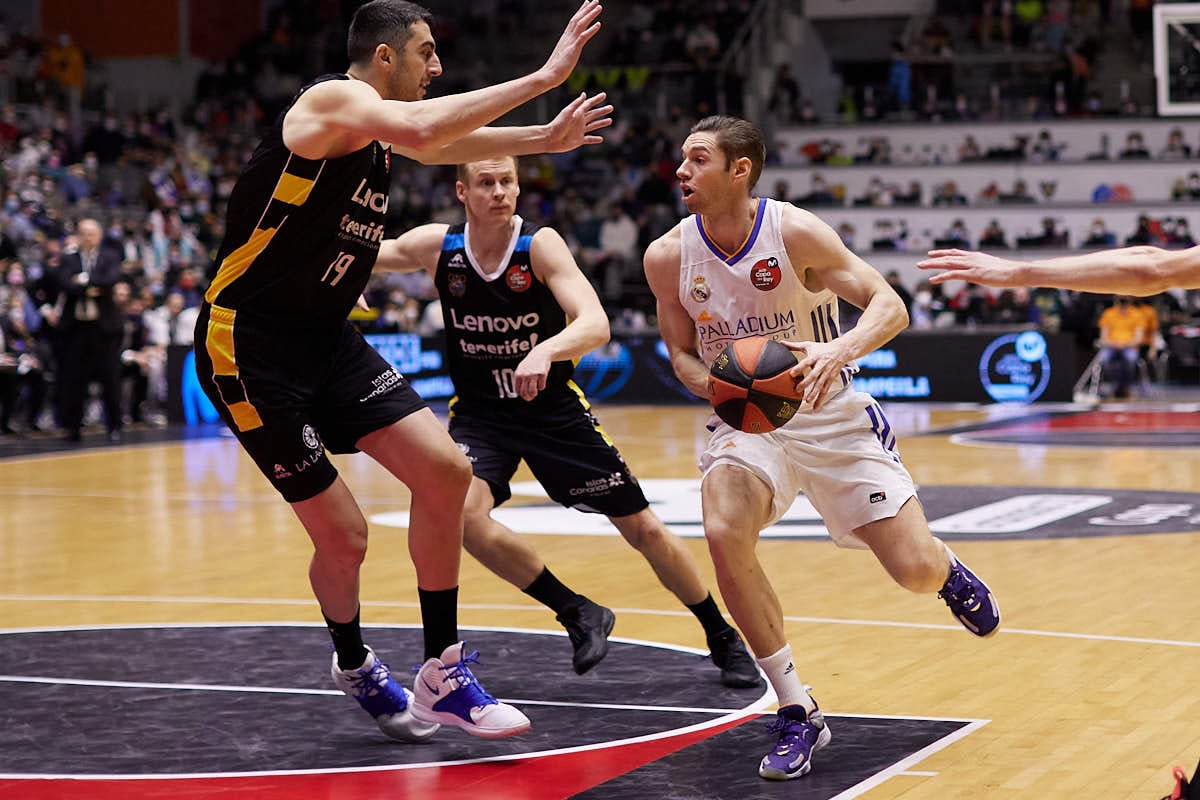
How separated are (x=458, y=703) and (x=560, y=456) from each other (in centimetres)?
144

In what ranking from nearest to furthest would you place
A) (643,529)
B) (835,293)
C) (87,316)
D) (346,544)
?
1. (346,544)
2. (835,293)
3. (643,529)
4. (87,316)

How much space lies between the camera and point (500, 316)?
630 cm

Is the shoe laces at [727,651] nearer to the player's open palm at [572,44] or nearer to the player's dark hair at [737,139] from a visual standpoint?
the player's dark hair at [737,139]

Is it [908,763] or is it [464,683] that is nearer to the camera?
[908,763]

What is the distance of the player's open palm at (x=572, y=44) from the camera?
4289 millimetres

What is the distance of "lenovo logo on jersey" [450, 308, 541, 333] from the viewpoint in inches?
248

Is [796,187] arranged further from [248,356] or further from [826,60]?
[248,356]

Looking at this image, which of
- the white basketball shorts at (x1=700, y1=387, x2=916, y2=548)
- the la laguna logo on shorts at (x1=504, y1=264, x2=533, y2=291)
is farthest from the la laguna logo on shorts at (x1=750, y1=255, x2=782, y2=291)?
the la laguna logo on shorts at (x1=504, y1=264, x2=533, y2=291)

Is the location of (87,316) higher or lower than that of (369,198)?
lower

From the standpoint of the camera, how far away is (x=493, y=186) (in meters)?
6.19

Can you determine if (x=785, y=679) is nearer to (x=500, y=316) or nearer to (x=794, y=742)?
(x=794, y=742)

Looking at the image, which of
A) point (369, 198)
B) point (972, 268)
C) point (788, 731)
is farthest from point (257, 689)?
point (972, 268)

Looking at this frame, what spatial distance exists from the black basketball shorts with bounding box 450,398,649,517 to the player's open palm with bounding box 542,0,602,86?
6.56 feet

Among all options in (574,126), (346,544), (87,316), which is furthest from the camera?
(87,316)
